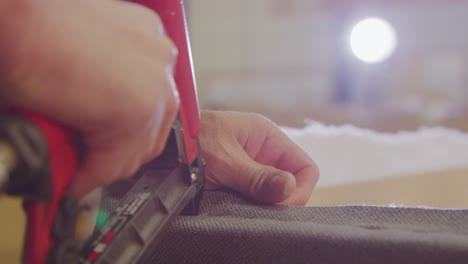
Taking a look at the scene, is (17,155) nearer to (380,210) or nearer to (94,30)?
(94,30)

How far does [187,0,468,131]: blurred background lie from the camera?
8.80 feet

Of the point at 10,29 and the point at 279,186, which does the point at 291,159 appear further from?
the point at 10,29

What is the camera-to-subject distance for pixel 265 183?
0.56 meters

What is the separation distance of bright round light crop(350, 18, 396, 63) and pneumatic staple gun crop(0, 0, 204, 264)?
2.23 m

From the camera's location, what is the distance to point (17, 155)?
290 millimetres

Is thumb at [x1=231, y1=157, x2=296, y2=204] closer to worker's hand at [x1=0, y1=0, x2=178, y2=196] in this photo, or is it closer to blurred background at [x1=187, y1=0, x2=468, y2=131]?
worker's hand at [x1=0, y1=0, x2=178, y2=196]

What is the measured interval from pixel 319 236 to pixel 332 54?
2542 mm

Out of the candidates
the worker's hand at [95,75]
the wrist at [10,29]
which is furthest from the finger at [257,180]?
the wrist at [10,29]

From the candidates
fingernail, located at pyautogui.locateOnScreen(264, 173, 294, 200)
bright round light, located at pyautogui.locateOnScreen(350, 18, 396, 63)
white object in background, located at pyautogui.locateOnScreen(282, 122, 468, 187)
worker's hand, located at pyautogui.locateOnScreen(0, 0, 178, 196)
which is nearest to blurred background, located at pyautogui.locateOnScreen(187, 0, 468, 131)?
bright round light, located at pyautogui.locateOnScreen(350, 18, 396, 63)

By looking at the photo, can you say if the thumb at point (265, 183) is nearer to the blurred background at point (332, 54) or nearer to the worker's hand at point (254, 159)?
the worker's hand at point (254, 159)

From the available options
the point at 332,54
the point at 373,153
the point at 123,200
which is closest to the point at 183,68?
the point at 123,200

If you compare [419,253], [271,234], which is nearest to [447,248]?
[419,253]

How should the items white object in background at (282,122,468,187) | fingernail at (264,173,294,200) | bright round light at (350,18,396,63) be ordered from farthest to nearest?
bright round light at (350,18,396,63)
white object in background at (282,122,468,187)
fingernail at (264,173,294,200)

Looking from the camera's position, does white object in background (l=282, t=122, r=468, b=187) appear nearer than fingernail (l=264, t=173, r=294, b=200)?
No
